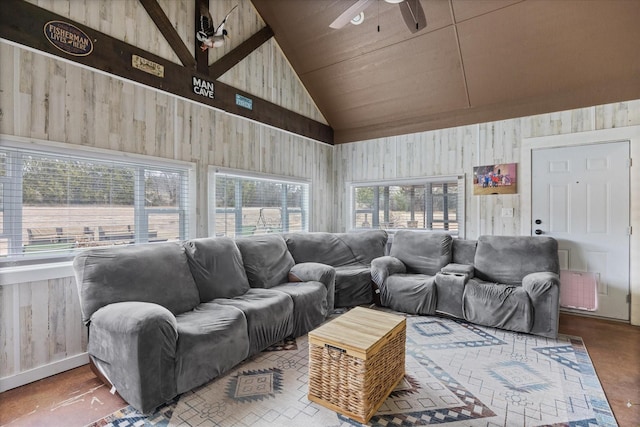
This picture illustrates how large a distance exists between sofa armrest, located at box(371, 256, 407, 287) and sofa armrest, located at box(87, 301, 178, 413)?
99.0 inches

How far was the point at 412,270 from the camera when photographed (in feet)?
13.7

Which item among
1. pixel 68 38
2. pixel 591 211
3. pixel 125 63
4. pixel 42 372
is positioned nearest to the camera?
pixel 42 372

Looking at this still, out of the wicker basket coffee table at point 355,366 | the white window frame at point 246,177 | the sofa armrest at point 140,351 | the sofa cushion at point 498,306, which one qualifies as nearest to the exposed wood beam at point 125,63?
the white window frame at point 246,177

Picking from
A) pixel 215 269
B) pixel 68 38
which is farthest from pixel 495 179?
pixel 68 38

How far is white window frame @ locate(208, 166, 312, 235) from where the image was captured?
3.58 metres

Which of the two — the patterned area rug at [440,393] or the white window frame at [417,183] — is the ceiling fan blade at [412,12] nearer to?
the white window frame at [417,183]

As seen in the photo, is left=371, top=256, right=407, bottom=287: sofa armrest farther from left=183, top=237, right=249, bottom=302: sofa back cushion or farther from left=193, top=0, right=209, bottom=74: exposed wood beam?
left=193, top=0, right=209, bottom=74: exposed wood beam

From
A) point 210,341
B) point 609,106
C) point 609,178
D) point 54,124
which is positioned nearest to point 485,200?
point 609,178

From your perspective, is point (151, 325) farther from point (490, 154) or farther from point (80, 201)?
point (490, 154)

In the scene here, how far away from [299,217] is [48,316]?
10.5ft

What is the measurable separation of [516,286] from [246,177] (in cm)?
338

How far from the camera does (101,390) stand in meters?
2.16

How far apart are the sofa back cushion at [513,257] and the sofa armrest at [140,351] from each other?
341 centimetres

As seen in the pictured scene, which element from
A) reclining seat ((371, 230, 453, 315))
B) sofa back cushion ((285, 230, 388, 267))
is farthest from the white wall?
sofa back cushion ((285, 230, 388, 267))
